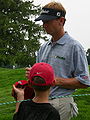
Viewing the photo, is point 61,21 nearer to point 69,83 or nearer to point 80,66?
point 80,66

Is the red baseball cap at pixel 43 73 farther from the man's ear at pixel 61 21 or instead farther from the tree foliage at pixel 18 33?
the tree foliage at pixel 18 33

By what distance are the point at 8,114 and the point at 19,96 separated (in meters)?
4.62

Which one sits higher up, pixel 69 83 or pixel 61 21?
pixel 61 21

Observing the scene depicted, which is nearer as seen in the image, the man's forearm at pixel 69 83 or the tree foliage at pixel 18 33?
the man's forearm at pixel 69 83

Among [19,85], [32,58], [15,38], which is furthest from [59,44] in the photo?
[15,38]

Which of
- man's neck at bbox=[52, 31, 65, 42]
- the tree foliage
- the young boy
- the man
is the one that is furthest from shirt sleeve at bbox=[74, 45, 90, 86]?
the tree foliage

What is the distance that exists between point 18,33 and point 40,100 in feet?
81.3

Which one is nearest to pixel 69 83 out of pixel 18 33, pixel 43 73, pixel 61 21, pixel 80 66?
pixel 80 66

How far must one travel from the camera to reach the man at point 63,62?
9.96ft

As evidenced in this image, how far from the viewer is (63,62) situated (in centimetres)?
309

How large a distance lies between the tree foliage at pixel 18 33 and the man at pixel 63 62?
20.9 m

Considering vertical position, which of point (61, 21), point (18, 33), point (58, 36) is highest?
point (61, 21)

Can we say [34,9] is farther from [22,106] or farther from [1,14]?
[22,106]

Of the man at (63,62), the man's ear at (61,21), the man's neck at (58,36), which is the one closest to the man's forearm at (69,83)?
the man at (63,62)
